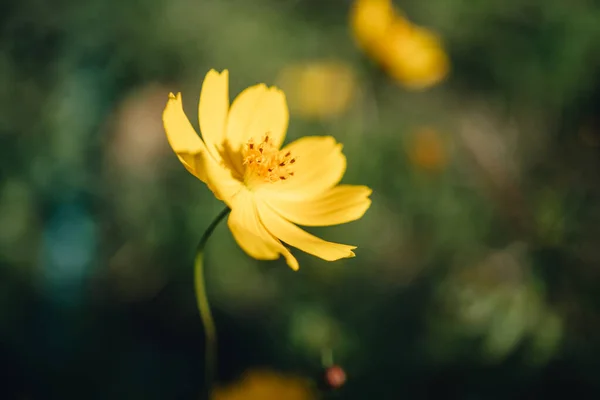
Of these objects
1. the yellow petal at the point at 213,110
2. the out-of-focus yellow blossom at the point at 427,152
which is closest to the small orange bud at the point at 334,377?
the yellow petal at the point at 213,110

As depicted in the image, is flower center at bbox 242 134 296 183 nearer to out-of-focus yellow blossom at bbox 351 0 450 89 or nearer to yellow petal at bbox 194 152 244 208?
yellow petal at bbox 194 152 244 208

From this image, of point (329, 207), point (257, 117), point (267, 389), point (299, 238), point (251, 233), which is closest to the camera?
point (251, 233)

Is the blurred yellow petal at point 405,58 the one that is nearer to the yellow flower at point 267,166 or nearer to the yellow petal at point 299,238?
the yellow flower at point 267,166

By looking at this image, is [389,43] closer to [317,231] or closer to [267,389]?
[317,231]

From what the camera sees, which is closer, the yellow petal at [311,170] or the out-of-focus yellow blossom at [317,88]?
the yellow petal at [311,170]

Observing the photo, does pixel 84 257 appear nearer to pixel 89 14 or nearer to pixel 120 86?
pixel 120 86

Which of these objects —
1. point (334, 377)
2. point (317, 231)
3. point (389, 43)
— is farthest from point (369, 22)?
point (334, 377)
